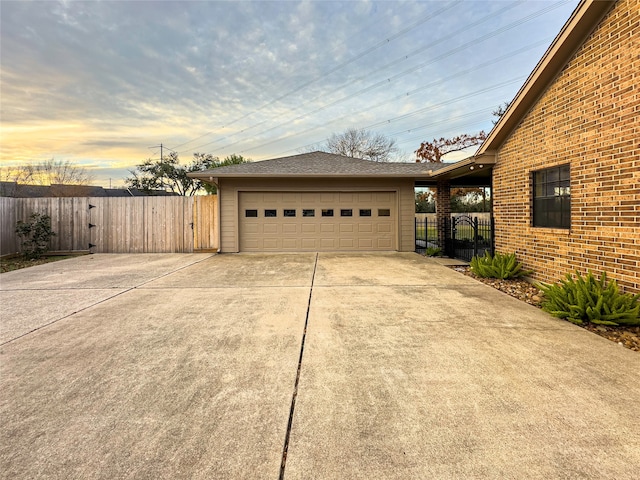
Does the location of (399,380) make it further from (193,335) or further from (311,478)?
(193,335)

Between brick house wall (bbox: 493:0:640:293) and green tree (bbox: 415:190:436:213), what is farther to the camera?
green tree (bbox: 415:190:436:213)

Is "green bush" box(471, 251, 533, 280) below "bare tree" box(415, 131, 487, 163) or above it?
below

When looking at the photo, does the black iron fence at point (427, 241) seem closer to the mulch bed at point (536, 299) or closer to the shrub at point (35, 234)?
the mulch bed at point (536, 299)

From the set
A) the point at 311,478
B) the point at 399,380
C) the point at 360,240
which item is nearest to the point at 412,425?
the point at 399,380

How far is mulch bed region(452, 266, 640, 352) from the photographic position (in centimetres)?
330

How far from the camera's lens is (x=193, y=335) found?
139 inches

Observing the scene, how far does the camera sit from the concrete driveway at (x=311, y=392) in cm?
166

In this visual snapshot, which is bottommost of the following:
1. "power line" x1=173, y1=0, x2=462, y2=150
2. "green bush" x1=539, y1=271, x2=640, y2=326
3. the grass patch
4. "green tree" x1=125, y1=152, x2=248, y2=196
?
"green bush" x1=539, y1=271, x2=640, y2=326

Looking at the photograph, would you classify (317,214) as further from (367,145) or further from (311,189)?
(367,145)

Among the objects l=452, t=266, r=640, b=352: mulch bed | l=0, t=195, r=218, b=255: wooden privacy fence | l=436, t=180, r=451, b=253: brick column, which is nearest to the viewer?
l=452, t=266, r=640, b=352: mulch bed

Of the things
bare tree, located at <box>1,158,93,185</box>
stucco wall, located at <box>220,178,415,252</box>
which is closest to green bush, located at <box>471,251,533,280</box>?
stucco wall, located at <box>220,178,415,252</box>

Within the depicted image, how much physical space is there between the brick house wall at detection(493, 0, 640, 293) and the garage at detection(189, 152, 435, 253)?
515cm

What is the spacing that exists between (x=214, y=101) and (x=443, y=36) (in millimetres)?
14447

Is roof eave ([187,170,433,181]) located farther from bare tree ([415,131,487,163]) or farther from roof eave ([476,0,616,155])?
bare tree ([415,131,487,163])
